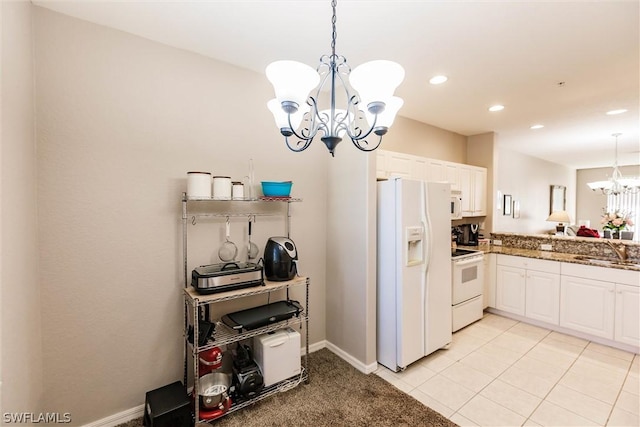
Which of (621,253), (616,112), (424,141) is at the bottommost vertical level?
(621,253)

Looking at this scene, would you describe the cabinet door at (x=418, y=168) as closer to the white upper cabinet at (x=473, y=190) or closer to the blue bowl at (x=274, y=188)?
the white upper cabinet at (x=473, y=190)

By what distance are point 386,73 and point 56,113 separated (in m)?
2.01

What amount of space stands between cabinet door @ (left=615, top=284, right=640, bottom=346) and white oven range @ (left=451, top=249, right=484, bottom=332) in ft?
4.09

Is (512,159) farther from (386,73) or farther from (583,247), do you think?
(386,73)

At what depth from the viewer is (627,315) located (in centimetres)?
288

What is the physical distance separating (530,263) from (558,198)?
18.3 feet

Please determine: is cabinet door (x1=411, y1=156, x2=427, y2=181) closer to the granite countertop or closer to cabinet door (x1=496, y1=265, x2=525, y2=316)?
the granite countertop

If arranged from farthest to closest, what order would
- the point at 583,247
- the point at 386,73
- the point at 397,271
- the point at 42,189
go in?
the point at 583,247, the point at 397,271, the point at 42,189, the point at 386,73

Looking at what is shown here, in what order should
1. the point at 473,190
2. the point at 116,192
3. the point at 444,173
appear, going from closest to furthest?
the point at 116,192, the point at 444,173, the point at 473,190

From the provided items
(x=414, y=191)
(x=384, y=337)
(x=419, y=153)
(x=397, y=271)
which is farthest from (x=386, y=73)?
(x=419, y=153)

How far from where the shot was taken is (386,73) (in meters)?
1.22


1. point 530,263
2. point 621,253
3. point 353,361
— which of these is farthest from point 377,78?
point 621,253

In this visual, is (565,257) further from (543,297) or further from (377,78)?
(377,78)

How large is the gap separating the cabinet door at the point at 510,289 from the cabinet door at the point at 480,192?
1007 mm
